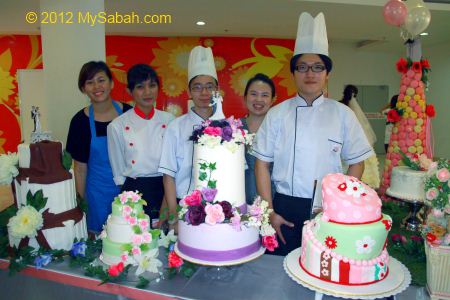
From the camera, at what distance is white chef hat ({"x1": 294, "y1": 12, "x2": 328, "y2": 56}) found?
5.62ft

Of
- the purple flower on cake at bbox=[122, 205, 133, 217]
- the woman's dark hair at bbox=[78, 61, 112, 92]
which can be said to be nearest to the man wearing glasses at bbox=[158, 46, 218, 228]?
the purple flower on cake at bbox=[122, 205, 133, 217]

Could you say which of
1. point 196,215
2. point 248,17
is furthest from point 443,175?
point 248,17

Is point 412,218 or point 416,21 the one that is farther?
point 416,21

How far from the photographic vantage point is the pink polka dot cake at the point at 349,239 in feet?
3.70

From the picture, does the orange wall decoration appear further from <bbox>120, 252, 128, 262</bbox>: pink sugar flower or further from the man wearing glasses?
<bbox>120, 252, 128, 262</bbox>: pink sugar flower

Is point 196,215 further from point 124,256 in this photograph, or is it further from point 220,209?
point 124,256

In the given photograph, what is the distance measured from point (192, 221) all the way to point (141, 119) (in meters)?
1.03

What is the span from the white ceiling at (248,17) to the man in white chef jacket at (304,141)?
346cm

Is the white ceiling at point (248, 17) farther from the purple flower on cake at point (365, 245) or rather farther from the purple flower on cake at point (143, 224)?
the purple flower on cake at point (365, 245)

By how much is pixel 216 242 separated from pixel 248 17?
5.06 meters

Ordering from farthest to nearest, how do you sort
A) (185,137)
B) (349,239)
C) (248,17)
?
(248,17)
(185,137)
(349,239)

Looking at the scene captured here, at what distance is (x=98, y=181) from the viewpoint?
224cm

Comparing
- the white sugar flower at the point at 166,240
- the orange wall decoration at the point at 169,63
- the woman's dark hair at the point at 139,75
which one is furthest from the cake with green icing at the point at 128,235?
the orange wall decoration at the point at 169,63

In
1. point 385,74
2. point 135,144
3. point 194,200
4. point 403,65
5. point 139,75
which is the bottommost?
point 194,200
